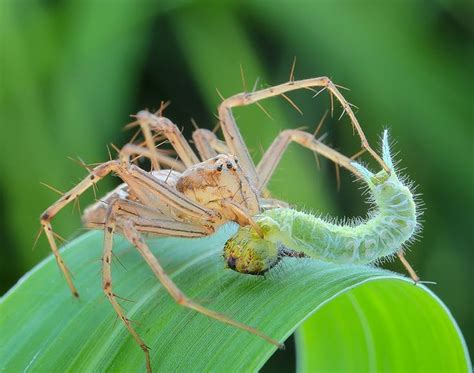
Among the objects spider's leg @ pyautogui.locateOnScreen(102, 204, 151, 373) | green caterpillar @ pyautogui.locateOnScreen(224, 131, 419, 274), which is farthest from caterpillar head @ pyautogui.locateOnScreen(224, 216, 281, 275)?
spider's leg @ pyautogui.locateOnScreen(102, 204, 151, 373)

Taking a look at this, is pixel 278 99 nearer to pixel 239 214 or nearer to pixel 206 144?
pixel 206 144

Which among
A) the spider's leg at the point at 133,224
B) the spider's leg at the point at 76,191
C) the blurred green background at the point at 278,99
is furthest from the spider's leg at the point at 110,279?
the blurred green background at the point at 278,99

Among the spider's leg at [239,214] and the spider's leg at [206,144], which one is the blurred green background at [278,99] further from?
the spider's leg at [239,214]

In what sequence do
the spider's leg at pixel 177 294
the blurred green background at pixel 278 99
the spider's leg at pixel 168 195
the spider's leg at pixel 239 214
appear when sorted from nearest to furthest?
the spider's leg at pixel 177 294 < the spider's leg at pixel 239 214 < the spider's leg at pixel 168 195 < the blurred green background at pixel 278 99

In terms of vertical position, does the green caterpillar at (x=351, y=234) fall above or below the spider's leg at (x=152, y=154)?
above

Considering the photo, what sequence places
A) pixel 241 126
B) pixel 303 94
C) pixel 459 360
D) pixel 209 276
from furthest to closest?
pixel 303 94, pixel 241 126, pixel 209 276, pixel 459 360

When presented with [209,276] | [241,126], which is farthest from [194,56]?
[209,276]

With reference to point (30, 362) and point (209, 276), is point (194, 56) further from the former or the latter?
point (30, 362)
